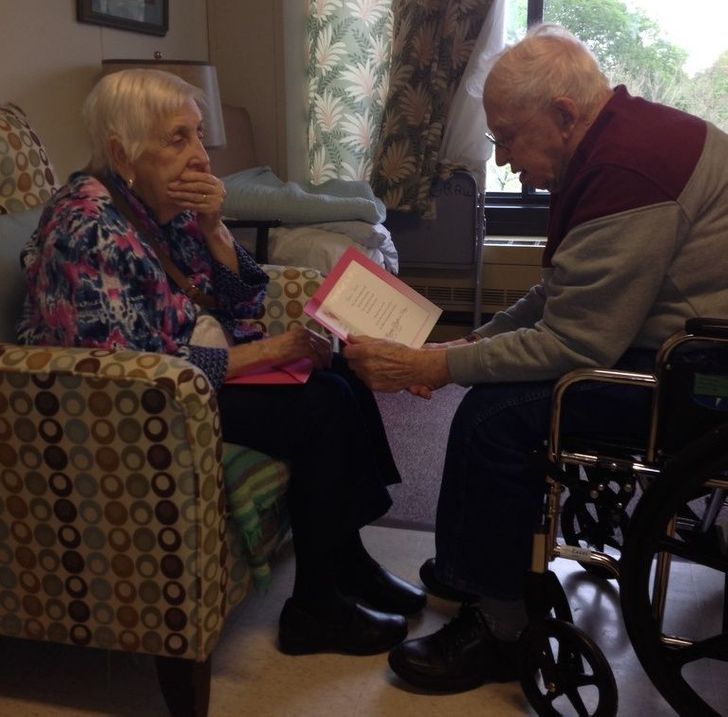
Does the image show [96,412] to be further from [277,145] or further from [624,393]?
[277,145]

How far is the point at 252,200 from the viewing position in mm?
2996

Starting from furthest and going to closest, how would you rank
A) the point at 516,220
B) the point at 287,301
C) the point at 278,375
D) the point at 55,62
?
1. the point at 516,220
2. the point at 55,62
3. the point at 287,301
4. the point at 278,375

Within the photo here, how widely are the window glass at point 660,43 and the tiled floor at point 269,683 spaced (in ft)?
8.48

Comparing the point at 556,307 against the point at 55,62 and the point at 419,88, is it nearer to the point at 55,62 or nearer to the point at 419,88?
the point at 55,62

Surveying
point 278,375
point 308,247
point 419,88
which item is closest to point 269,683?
point 278,375

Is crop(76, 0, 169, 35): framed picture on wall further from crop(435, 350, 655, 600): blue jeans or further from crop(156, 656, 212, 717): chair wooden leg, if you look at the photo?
crop(156, 656, 212, 717): chair wooden leg

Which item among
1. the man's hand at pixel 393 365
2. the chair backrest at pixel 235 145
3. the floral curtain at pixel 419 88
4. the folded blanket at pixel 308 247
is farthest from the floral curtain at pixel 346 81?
the man's hand at pixel 393 365

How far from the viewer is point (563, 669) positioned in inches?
54.7

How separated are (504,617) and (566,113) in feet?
2.78

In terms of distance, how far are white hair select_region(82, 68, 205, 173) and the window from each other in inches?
96.5

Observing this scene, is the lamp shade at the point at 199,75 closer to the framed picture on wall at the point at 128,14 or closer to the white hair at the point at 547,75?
the framed picture on wall at the point at 128,14

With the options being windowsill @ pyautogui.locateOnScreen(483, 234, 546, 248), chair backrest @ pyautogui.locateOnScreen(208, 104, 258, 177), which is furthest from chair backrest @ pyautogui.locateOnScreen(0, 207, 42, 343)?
windowsill @ pyautogui.locateOnScreen(483, 234, 546, 248)

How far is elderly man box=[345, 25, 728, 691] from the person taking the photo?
1324 mm

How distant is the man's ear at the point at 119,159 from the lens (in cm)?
157
